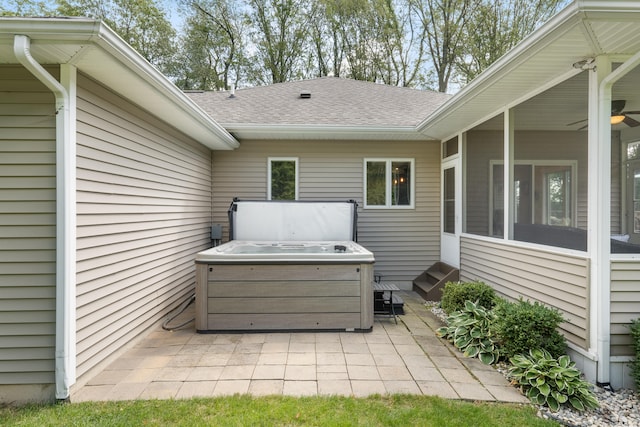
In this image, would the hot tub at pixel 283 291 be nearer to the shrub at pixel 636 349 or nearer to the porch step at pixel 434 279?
the porch step at pixel 434 279

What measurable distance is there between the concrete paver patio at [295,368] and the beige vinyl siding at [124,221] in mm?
320

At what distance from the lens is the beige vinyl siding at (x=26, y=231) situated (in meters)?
2.29

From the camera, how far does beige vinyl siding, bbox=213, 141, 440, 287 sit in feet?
18.4

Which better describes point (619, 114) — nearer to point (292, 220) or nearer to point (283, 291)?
point (283, 291)

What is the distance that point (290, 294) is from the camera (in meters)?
3.58

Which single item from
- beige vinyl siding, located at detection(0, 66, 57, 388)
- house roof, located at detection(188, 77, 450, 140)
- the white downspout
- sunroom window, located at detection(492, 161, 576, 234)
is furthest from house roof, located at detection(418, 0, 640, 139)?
beige vinyl siding, located at detection(0, 66, 57, 388)

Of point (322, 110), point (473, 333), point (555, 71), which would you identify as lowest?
point (473, 333)

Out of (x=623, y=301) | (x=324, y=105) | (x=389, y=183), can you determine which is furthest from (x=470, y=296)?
(x=324, y=105)

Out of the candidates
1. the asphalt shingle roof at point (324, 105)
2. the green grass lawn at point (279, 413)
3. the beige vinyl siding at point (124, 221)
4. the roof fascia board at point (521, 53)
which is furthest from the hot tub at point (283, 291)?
the asphalt shingle roof at point (324, 105)

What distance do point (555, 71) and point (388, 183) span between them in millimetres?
3110

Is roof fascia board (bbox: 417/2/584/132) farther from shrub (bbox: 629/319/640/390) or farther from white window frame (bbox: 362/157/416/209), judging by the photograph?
shrub (bbox: 629/319/640/390)

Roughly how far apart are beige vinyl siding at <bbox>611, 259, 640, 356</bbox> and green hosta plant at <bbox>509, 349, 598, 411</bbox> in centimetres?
39

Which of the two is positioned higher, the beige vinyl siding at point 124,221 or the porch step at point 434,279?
the beige vinyl siding at point 124,221

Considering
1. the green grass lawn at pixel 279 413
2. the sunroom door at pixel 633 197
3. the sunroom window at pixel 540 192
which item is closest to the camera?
the green grass lawn at pixel 279 413
